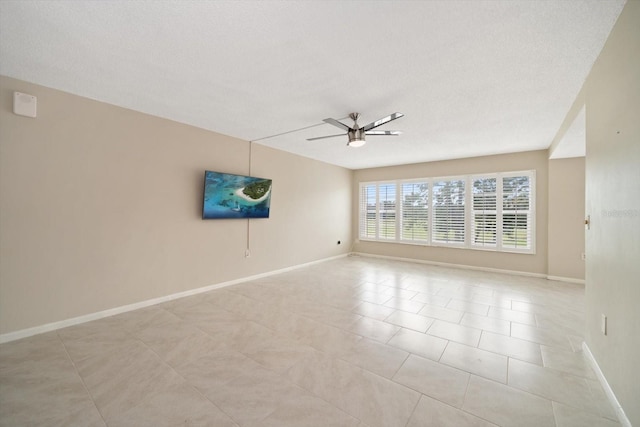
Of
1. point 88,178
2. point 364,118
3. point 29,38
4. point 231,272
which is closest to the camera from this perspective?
point 29,38

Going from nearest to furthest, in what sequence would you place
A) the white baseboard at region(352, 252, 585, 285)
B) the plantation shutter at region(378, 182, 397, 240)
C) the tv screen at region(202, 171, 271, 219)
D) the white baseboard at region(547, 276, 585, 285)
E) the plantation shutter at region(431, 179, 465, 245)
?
the tv screen at region(202, 171, 271, 219) < the white baseboard at region(547, 276, 585, 285) < the white baseboard at region(352, 252, 585, 285) < the plantation shutter at region(431, 179, 465, 245) < the plantation shutter at region(378, 182, 397, 240)

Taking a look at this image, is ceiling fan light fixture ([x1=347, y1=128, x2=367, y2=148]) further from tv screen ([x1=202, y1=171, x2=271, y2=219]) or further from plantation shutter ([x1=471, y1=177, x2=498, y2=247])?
plantation shutter ([x1=471, y1=177, x2=498, y2=247])

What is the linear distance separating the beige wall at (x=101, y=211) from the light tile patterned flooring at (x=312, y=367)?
400 mm

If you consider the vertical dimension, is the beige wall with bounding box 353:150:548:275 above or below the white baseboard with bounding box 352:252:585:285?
above

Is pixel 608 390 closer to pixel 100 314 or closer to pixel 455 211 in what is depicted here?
pixel 455 211

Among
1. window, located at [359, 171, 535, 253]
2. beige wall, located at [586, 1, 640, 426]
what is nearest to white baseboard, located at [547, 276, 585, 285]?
window, located at [359, 171, 535, 253]

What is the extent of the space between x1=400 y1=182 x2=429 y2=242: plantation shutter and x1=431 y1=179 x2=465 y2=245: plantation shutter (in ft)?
0.66

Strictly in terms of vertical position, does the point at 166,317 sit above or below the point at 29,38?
below

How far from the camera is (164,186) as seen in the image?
372 centimetres

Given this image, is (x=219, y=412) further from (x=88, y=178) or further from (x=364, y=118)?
(x=364, y=118)

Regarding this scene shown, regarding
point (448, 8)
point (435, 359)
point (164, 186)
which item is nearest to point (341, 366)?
point (435, 359)

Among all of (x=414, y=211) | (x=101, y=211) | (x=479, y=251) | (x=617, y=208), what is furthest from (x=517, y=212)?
(x=101, y=211)

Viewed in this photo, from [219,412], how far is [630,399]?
2.55 metres

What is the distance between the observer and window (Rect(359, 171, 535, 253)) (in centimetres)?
547
